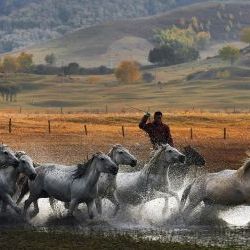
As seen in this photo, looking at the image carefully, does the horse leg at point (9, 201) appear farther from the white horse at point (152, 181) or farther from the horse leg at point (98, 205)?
the white horse at point (152, 181)

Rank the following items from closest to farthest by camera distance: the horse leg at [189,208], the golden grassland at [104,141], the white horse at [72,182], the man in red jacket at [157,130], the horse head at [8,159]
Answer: the white horse at [72,182], the horse leg at [189,208], the horse head at [8,159], the man in red jacket at [157,130], the golden grassland at [104,141]

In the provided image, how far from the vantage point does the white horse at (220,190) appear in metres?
17.5

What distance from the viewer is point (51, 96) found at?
178625 mm

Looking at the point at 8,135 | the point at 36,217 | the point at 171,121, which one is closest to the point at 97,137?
the point at 8,135

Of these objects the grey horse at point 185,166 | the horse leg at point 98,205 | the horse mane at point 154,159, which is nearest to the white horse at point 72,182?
the horse leg at point 98,205

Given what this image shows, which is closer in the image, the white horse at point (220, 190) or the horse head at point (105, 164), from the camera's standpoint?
the white horse at point (220, 190)

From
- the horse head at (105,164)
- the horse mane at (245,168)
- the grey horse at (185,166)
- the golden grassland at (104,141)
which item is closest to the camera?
the horse mane at (245,168)

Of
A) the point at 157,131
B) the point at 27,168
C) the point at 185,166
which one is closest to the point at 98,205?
the point at 27,168

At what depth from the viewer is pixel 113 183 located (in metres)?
19.2

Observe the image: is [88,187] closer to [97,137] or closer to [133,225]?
[133,225]

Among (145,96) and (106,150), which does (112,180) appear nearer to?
(106,150)

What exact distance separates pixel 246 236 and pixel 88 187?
4.25m

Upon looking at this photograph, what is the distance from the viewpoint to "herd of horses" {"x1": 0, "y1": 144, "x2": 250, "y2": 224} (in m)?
18.0

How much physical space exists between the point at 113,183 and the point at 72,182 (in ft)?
3.68
